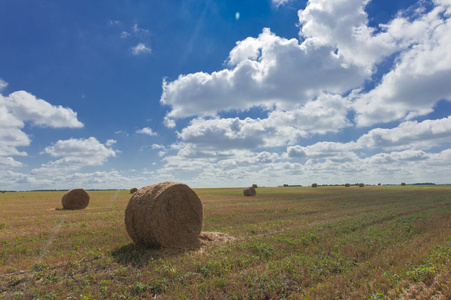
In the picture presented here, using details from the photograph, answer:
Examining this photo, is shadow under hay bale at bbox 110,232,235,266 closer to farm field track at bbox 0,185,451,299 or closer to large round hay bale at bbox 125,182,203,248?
farm field track at bbox 0,185,451,299

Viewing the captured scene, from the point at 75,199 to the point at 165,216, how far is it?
20546mm

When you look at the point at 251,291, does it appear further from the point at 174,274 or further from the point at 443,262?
the point at 443,262

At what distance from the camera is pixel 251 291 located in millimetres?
6309

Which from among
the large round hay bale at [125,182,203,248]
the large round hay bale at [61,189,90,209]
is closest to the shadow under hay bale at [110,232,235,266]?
the large round hay bale at [125,182,203,248]

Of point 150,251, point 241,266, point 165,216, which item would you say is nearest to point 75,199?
point 165,216

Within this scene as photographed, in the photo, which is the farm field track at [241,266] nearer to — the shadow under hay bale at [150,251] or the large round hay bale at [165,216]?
the shadow under hay bale at [150,251]

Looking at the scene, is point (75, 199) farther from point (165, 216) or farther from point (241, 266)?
point (241, 266)

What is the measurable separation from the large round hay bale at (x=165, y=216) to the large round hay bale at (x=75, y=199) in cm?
1912

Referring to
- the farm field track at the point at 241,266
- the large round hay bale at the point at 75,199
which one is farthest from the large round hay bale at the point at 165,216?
the large round hay bale at the point at 75,199

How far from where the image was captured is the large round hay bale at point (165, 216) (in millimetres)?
10703

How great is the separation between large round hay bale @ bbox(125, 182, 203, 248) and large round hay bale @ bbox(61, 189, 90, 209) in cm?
1912

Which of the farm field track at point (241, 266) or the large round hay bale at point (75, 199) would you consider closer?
the farm field track at point (241, 266)

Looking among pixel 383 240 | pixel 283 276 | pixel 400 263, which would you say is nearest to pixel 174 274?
pixel 283 276

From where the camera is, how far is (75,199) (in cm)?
2709
